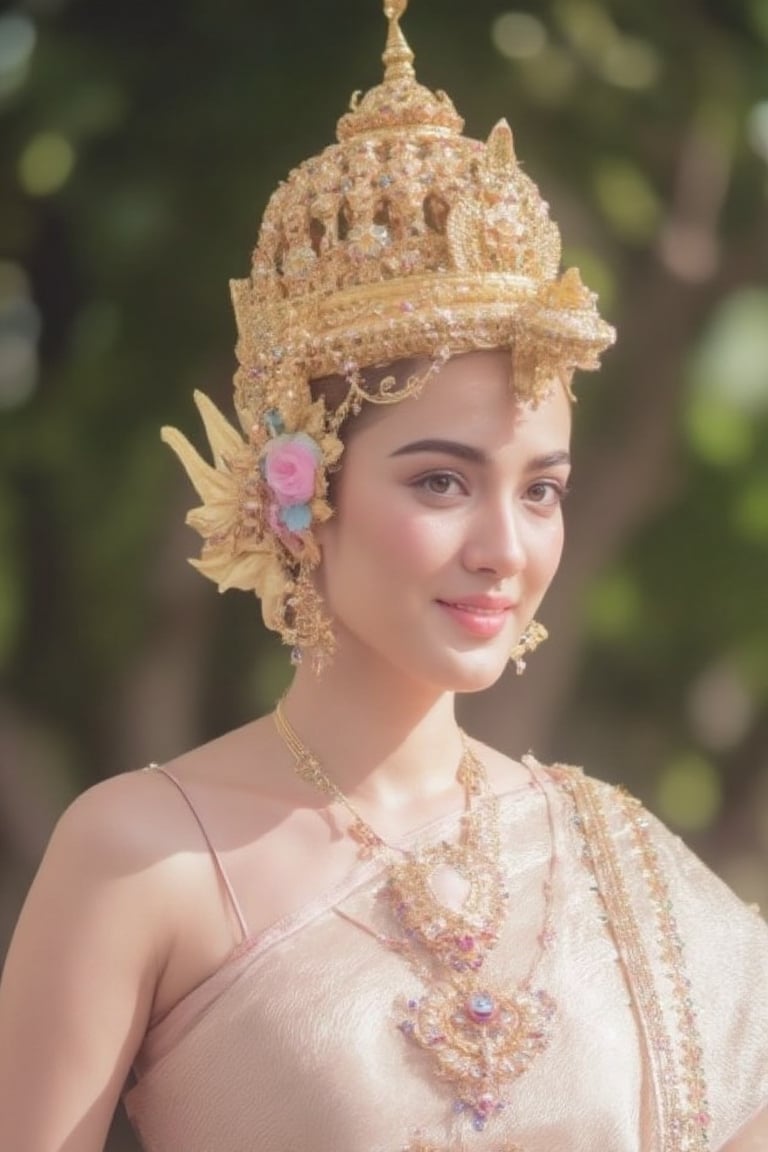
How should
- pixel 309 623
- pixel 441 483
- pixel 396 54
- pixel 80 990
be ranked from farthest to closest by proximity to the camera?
pixel 396 54 → pixel 309 623 → pixel 441 483 → pixel 80 990

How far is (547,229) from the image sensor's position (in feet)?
9.68

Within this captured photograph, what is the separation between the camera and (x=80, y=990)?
2.68 meters

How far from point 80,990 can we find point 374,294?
3.23 feet

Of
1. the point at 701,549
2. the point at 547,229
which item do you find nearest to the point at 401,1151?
the point at 547,229

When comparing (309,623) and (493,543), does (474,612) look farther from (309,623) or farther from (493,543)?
(309,623)

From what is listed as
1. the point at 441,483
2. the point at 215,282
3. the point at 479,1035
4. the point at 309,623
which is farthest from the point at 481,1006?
the point at 215,282

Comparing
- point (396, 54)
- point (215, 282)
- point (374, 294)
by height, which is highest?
point (215, 282)

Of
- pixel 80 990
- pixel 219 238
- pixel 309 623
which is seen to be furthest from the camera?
pixel 219 238

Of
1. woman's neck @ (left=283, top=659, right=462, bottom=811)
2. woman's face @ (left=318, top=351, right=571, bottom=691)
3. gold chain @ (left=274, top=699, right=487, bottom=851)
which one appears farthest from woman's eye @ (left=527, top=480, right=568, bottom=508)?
gold chain @ (left=274, top=699, right=487, bottom=851)

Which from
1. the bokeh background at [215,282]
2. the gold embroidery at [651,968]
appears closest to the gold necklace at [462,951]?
the gold embroidery at [651,968]

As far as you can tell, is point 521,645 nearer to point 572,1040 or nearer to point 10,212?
point 572,1040

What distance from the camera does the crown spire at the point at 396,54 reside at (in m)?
3.01

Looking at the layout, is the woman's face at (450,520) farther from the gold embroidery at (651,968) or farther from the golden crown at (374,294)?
the gold embroidery at (651,968)

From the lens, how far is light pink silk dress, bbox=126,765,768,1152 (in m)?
2.66
